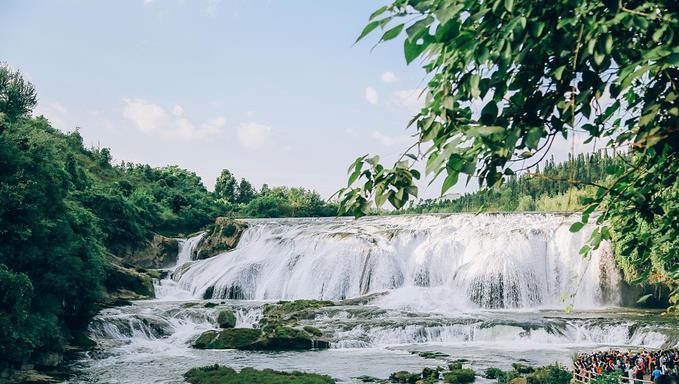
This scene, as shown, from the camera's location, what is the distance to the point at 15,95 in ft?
123

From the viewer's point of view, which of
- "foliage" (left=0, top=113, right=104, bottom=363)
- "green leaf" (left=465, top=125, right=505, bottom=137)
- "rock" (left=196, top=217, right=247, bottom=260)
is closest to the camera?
"green leaf" (left=465, top=125, right=505, bottom=137)

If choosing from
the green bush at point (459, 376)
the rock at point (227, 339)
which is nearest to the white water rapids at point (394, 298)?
the rock at point (227, 339)

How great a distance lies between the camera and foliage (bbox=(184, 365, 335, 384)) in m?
17.7

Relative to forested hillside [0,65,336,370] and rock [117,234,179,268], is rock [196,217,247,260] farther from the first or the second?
forested hillside [0,65,336,370]

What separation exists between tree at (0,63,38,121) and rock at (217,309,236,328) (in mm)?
13244

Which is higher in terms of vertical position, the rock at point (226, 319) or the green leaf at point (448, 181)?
the green leaf at point (448, 181)

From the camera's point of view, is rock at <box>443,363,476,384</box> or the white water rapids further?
the white water rapids

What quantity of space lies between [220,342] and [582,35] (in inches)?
956

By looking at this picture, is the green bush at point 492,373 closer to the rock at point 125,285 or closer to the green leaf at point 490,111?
the green leaf at point 490,111

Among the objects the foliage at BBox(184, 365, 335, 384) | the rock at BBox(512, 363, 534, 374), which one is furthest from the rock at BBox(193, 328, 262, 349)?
the rock at BBox(512, 363, 534, 374)

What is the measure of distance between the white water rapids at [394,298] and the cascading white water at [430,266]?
80 mm

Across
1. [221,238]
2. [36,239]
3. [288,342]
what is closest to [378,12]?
[36,239]

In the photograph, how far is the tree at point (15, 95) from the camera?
100 ft

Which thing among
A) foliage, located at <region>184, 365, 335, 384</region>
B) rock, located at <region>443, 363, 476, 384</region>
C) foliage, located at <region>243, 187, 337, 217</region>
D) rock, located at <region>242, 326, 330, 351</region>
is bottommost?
foliage, located at <region>184, 365, 335, 384</region>
